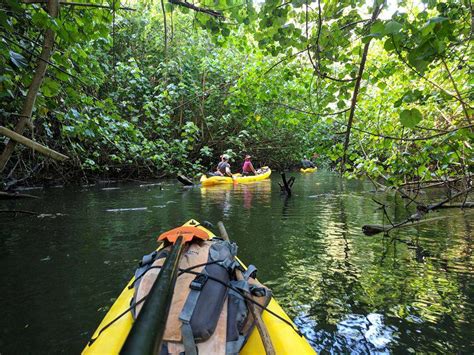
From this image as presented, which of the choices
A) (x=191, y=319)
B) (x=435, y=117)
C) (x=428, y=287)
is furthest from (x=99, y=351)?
(x=435, y=117)

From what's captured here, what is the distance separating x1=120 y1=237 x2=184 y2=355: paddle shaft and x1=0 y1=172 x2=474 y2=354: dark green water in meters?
1.04

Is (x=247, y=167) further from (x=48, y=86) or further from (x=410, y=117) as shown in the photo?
(x=410, y=117)

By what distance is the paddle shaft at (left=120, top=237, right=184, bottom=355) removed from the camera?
4.30ft

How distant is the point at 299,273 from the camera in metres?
3.95

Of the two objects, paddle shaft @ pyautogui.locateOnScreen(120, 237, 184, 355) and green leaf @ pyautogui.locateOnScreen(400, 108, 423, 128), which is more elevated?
green leaf @ pyautogui.locateOnScreen(400, 108, 423, 128)

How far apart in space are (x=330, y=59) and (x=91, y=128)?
315cm

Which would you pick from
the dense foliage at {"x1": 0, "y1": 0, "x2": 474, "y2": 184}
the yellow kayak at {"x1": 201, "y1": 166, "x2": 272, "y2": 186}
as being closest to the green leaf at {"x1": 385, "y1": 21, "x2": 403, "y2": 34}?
the dense foliage at {"x1": 0, "y1": 0, "x2": 474, "y2": 184}

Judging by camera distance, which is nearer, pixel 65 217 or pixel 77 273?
pixel 77 273

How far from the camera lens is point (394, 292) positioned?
133 inches

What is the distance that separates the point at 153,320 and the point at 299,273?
2717 mm

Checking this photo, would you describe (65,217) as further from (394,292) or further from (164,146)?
(394,292)

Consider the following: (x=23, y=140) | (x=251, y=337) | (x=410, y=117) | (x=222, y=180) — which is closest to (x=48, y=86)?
(x=23, y=140)

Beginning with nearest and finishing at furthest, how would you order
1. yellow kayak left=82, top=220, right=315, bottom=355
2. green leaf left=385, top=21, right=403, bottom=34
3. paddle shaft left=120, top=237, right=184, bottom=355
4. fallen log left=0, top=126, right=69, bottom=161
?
paddle shaft left=120, top=237, right=184, bottom=355 < green leaf left=385, top=21, right=403, bottom=34 < yellow kayak left=82, top=220, right=315, bottom=355 < fallen log left=0, top=126, right=69, bottom=161

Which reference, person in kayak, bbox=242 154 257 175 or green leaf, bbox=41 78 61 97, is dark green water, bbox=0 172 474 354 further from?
person in kayak, bbox=242 154 257 175
